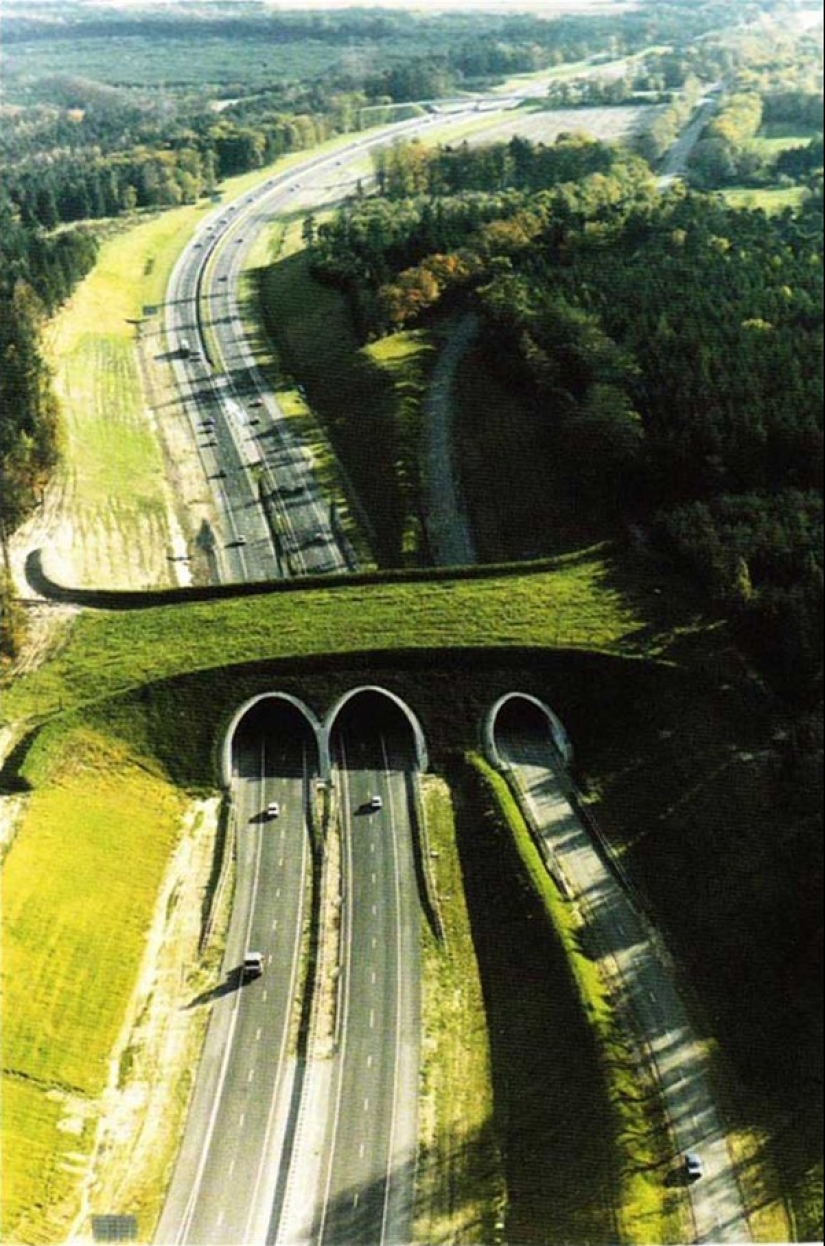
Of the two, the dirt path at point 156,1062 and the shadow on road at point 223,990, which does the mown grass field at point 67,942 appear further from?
the shadow on road at point 223,990

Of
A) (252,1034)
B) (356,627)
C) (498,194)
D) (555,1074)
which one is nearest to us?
(555,1074)

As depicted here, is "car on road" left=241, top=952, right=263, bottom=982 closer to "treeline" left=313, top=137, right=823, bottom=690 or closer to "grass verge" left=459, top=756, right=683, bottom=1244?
"grass verge" left=459, top=756, right=683, bottom=1244

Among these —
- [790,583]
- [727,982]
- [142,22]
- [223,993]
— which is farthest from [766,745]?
[142,22]

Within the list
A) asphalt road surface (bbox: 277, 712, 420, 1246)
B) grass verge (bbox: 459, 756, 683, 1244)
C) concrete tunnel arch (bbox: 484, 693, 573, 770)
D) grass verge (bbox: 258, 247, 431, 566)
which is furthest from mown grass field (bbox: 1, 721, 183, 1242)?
grass verge (bbox: 258, 247, 431, 566)

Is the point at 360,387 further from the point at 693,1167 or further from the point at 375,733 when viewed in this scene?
the point at 693,1167

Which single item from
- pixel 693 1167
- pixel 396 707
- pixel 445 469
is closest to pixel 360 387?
pixel 445 469

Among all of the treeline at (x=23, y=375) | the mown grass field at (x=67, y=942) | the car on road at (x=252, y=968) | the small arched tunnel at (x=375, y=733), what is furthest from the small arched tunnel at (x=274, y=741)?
the treeline at (x=23, y=375)
